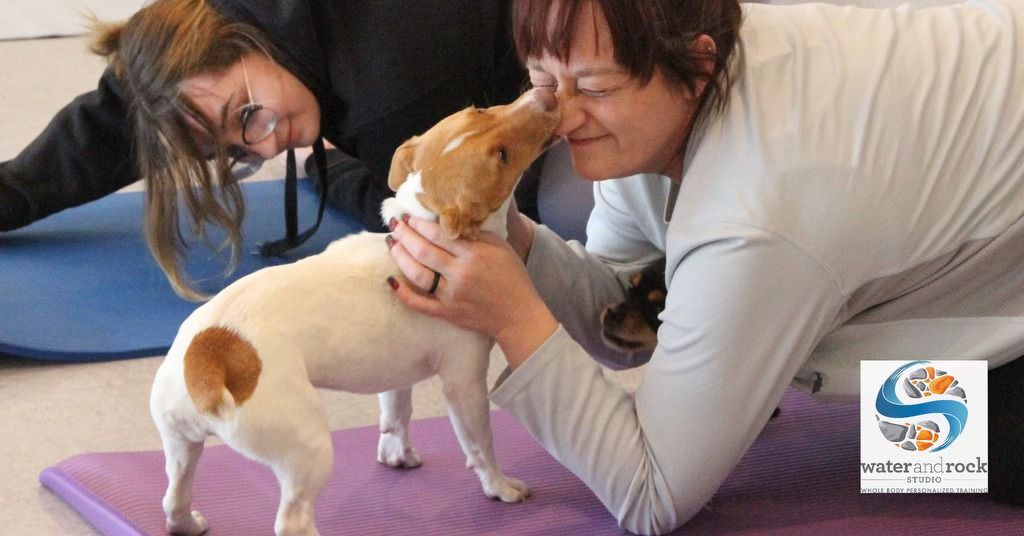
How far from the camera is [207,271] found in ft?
8.89

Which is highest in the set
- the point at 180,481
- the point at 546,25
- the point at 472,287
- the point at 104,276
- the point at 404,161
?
the point at 546,25

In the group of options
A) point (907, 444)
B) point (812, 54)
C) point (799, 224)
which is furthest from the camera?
point (907, 444)

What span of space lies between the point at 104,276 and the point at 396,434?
120 centimetres

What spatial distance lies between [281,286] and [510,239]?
0.47 metres

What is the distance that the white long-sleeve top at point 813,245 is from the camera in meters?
1.40

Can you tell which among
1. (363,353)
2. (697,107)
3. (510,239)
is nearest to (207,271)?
(510,239)

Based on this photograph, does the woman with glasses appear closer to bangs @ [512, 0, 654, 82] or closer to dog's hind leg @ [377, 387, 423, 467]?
dog's hind leg @ [377, 387, 423, 467]

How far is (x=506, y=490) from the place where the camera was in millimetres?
1683

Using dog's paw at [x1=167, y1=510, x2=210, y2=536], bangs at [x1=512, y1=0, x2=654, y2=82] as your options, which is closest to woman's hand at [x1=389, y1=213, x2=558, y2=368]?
bangs at [x1=512, y1=0, x2=654, y2=82]

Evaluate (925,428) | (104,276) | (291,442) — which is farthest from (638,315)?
(104,276)

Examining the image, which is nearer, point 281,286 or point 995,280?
point 281,286

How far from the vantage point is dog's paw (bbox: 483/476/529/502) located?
5.51 ft

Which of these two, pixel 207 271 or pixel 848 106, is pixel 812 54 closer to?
pixel 848 106

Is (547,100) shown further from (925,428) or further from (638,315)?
(925,428)
